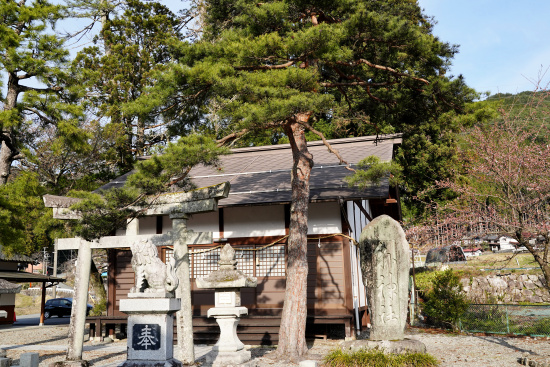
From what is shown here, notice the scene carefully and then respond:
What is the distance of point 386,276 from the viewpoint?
29.8ft

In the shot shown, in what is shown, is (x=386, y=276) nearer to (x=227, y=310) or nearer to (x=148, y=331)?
(x=227, y=310)

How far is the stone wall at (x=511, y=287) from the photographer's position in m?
18.8

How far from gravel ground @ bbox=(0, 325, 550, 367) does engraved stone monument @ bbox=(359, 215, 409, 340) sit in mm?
1432

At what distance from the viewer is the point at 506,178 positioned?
966cm

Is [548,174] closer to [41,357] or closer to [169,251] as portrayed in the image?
[169,251]

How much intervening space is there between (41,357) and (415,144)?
59.2ft

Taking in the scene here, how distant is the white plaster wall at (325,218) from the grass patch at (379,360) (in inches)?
180

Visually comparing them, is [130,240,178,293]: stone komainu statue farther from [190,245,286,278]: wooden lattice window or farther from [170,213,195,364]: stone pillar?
[190,245,286,278]: wooden lattice window

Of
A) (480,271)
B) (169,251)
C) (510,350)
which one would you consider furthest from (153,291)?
(480,271)

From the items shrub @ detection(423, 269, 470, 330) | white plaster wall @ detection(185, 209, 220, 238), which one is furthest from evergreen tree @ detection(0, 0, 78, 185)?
shrub @ detection(423, 269, 470, 330)

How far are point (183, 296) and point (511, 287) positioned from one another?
51.2 feet

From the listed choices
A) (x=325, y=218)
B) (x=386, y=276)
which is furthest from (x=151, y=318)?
(x=325, y=218)

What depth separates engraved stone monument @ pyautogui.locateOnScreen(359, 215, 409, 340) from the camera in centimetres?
884

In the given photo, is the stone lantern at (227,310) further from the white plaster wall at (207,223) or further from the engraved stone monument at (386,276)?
the white plaster wall at (207,223)
